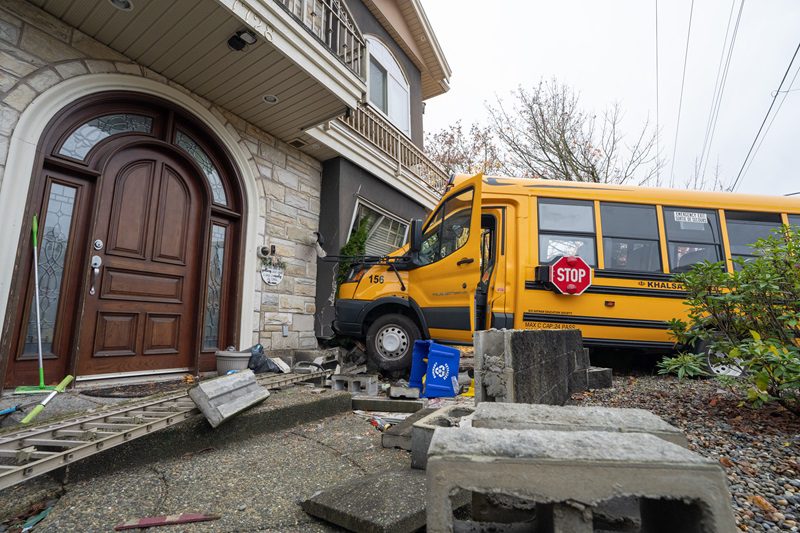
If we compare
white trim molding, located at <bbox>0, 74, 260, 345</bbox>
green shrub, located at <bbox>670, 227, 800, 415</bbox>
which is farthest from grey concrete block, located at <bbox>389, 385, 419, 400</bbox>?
white trim molding, located at <bbox>0, 74, 260, 345</bbox>

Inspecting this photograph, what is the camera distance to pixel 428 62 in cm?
1073

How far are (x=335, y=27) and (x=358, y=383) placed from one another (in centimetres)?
479

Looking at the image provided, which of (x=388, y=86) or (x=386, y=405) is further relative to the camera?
(x=388, y=86)

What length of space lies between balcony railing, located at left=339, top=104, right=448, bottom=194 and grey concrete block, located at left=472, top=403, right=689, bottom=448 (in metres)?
5.79

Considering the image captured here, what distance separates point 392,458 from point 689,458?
196 centimetres

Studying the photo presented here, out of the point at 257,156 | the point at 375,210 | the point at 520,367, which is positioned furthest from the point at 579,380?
the point at 257,156

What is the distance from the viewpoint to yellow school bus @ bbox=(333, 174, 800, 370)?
515 centimetres

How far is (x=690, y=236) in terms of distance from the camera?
5.43 meters

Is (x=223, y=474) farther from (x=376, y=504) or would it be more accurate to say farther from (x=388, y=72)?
(x=388, y=72)

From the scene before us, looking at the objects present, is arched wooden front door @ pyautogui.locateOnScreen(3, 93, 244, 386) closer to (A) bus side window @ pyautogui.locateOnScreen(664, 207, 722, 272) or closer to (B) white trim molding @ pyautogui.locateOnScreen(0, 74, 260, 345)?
(B) white trim molding @ pyautogui.locateOnScreen(0, 74, 260, 345)

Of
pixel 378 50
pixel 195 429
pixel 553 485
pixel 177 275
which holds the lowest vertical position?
pixel 195 429

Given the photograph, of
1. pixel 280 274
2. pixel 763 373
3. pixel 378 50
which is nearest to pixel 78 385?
pixel 280 274

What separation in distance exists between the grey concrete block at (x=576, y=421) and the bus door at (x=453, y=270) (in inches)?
140

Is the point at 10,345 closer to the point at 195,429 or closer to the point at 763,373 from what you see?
the point at 195,429
